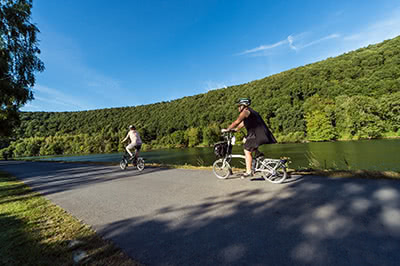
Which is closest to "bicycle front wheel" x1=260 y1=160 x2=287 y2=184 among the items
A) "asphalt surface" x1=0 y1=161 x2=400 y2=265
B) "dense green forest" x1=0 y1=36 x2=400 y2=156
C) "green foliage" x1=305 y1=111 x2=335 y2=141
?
"asphalt surface" x1=0 y1=161 x2=400 y2=265

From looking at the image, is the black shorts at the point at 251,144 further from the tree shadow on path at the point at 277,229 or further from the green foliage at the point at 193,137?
the green foliage at the point at 193,137

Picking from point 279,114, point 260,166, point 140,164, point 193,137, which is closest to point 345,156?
point 260,166

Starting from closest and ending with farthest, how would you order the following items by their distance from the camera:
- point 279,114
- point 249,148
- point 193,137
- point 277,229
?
1. point 277,229
2. point 249,148
3. point 279,114
4. point 193,137

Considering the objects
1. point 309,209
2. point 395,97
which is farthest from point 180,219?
point 395,97

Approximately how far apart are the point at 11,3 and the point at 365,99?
63.5 m

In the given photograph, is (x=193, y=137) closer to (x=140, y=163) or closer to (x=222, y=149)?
(x=140, y=163)

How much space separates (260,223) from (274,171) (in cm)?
218

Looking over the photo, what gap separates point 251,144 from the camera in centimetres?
475

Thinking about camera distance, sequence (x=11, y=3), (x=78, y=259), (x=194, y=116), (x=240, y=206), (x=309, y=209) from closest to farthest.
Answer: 1. (x=78, y=259)
2. (x=309, y=209)
3. (x=240, y=206)
4. (x=11, y=3)
5. (x=194, y=116)

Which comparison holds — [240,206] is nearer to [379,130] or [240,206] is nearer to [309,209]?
[309,209]

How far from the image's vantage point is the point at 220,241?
235 centimetres

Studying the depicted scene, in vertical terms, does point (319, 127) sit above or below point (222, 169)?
above

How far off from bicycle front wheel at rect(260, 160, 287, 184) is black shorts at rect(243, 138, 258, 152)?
0.50 metres

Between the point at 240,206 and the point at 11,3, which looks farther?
the point at 11,3
